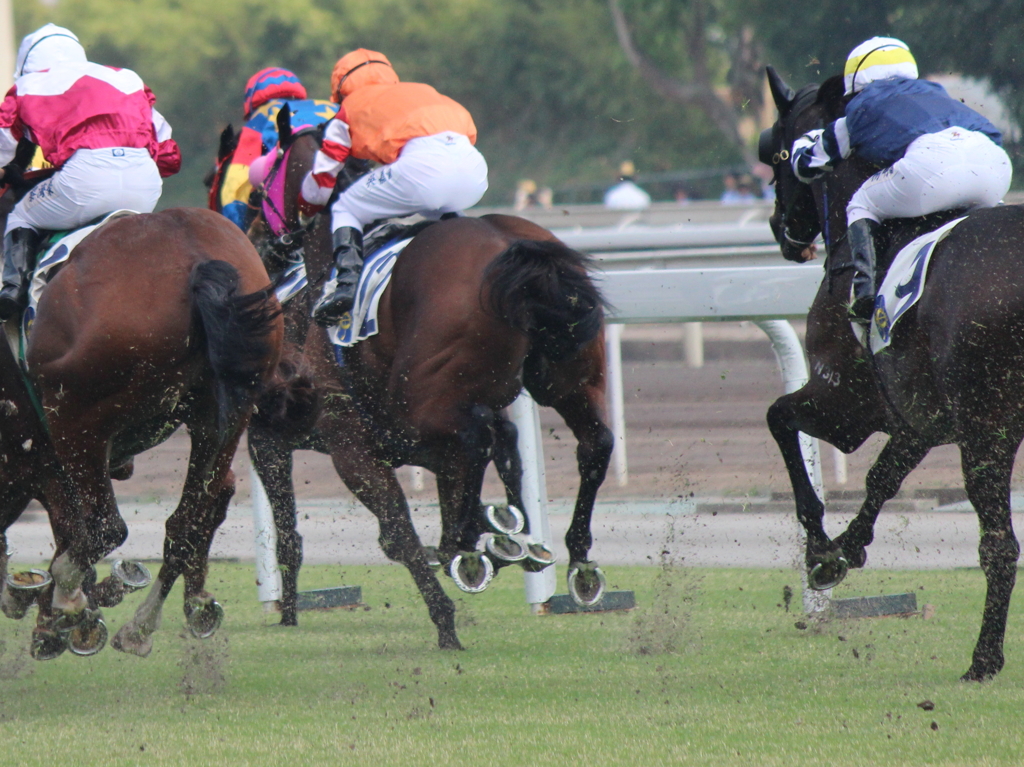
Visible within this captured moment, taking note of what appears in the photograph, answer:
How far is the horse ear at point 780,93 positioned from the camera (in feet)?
18.6

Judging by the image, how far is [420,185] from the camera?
5.87 metres

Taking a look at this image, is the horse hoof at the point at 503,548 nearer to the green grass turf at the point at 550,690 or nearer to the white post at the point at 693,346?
the green grass turf at the point at 550,690

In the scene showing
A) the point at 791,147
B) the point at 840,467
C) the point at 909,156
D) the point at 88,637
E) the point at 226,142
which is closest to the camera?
the point at 909,156

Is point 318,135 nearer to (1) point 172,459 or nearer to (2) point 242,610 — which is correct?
(2) point 242,610

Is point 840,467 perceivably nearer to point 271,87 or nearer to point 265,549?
point 265,549

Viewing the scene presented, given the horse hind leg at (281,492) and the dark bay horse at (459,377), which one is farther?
the horse hind leg at (281,492)

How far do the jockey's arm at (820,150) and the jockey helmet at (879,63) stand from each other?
211 millimetres

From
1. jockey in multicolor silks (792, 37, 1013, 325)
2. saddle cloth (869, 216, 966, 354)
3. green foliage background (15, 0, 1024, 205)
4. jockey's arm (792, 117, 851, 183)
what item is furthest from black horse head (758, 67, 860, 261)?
green foliage background (15, 0, 1024, 205)

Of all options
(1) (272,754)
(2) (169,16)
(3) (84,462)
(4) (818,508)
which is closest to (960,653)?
(4) (818,508)

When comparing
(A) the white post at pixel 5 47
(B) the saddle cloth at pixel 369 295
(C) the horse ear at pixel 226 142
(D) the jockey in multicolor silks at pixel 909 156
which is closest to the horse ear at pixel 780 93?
(D) the jockey in multicolor silks at pixel 909 156

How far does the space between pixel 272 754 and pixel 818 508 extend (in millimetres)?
2298

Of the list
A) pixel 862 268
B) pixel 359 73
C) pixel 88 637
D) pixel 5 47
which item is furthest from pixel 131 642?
pixel 5 47

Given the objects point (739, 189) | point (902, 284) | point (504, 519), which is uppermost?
point (739, 189)

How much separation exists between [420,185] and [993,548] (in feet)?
8.08
